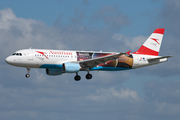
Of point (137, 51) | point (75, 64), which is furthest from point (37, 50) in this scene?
point (137, 51)

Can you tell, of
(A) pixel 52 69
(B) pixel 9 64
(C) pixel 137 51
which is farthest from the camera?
(C) pixel 137 51

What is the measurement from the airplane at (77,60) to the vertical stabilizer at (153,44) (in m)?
0.08

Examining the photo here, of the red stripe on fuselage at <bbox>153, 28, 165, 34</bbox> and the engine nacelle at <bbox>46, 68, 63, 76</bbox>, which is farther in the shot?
the red stripe on fuselage at <bbox>153, 28, 165, 34</bbox>

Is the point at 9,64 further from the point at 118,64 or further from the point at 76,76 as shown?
the point at 118,64

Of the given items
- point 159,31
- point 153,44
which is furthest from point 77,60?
point 159,31

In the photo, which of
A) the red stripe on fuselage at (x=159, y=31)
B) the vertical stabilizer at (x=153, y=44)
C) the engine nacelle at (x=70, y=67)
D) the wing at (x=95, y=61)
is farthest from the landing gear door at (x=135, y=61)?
the engine nacelle at (x=70, y=67)

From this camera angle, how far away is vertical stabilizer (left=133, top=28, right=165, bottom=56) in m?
69.0

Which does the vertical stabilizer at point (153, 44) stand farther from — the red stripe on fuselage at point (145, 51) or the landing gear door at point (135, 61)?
the landing gear door at point (135, 61)

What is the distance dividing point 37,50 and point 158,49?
25711 millimetres

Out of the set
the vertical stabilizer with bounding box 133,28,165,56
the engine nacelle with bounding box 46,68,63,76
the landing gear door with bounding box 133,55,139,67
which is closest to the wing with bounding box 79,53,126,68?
the engine nacelle with bounding box 46,68,63,76

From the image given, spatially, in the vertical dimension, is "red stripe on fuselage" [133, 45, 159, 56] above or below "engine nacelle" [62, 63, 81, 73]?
above

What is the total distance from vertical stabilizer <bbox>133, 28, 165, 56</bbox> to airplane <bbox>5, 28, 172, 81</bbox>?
0.27ft

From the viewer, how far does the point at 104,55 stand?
208 feet

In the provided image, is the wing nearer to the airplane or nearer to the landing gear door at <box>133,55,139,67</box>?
the airplane
